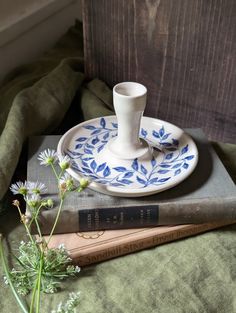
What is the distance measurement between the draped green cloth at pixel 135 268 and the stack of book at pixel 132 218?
2 cm

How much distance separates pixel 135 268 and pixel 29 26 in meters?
0.51

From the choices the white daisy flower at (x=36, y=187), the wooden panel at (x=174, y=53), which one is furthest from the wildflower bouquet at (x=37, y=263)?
the wooden panel at (x=174, y=53)

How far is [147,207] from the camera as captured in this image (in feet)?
1.81

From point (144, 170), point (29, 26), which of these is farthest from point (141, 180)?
point (29, 26)

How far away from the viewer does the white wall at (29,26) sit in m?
0.81

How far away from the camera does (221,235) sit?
1.90 ft

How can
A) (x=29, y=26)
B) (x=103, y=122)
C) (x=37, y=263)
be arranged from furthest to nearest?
1. (x=29, y=26)
2. (x=103, y=122)
3. (x=37, y=263)

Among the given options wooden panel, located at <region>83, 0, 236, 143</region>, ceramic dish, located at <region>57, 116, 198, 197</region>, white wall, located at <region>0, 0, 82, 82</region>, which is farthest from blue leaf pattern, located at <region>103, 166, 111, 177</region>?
white wall, located at <region>0, 0, 82, 82</region>

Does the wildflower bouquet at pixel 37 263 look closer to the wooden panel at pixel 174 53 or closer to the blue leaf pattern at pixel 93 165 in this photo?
the blue leaf pattern at pixel 93 165

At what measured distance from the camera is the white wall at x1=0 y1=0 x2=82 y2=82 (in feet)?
2.65

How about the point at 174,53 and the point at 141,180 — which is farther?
the point at 174,53

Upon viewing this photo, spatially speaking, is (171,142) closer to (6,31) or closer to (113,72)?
(113,72)

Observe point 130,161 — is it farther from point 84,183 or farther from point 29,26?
point 29,26

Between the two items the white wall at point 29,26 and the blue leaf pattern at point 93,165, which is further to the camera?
the white wall at point 29,26
